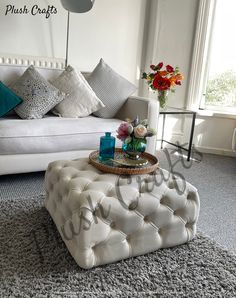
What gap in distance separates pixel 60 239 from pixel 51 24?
2595 millimetres

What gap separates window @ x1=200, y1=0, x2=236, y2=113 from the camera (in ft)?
10.8

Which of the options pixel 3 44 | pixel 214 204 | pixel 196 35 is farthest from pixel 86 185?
pixel 196 35

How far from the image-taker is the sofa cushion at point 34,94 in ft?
7.50

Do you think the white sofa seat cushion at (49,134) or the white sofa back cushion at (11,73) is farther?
the white sofa back cushion at (11,73)

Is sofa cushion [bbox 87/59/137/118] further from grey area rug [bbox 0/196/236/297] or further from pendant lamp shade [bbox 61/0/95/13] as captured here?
grey area rug [bbox 0/196/236/297]

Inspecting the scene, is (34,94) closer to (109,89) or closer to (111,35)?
(109,89)

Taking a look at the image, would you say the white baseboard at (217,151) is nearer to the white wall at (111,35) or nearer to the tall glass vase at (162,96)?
the tall glass vase at (162,96)

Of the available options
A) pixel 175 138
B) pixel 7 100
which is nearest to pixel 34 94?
pixel 7 100

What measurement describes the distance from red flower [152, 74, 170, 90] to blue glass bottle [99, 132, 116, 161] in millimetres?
1297

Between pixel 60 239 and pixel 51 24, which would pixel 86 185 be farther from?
pixel 51 24

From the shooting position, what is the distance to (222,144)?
11.5 ft

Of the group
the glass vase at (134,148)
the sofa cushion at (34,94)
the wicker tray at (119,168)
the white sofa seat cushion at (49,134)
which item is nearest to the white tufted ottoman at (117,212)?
the wicker tray at (119,168)

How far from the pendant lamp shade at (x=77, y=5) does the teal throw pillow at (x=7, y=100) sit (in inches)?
50.0

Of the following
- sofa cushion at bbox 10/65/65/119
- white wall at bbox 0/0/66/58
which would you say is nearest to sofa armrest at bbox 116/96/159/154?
sofa cushion at bbox 10/65/65/119
